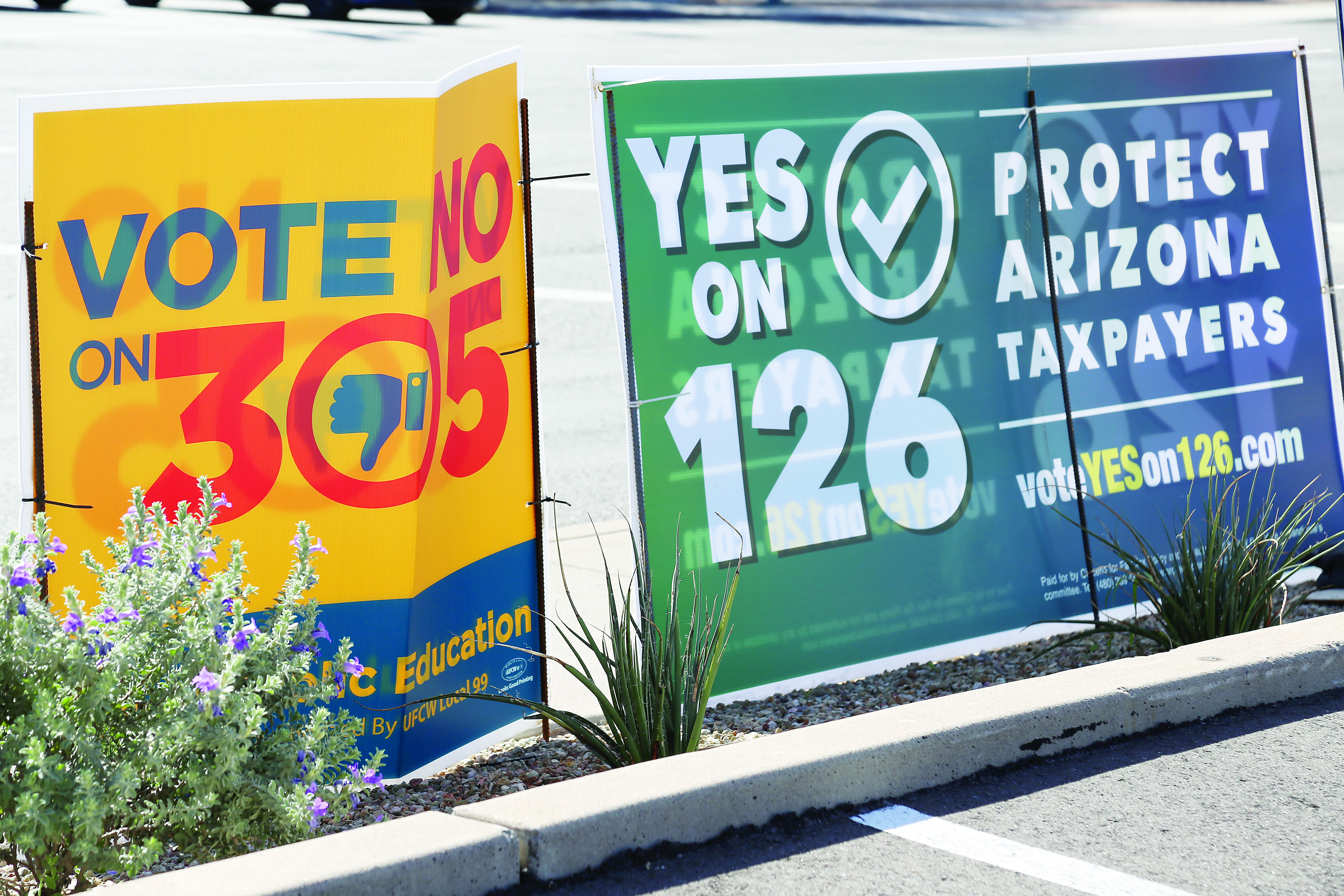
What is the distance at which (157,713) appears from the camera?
3.55m

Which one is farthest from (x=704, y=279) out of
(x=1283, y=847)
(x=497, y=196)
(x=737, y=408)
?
(x=1283, y=847)

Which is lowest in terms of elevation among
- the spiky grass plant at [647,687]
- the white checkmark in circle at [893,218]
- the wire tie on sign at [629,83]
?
the spiky grass plant at [647,687]

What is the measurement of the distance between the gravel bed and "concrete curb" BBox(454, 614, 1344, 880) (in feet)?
1.47

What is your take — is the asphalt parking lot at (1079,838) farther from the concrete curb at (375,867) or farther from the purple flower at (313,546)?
the purple flower at (313,546)

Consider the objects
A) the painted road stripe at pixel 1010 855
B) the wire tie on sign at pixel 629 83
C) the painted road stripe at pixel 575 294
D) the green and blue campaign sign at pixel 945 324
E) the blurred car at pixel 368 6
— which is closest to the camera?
the painted road stripe at pixel 1010 855

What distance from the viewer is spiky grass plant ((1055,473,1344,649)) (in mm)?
5418

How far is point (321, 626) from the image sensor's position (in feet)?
13.0

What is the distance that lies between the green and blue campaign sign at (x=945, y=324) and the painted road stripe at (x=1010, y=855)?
1042 mm

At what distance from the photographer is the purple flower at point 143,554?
11.9 feet

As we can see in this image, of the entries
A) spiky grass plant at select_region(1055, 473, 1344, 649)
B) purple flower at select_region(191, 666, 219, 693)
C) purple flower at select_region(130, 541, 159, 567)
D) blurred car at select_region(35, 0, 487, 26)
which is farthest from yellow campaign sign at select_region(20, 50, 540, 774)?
blurred car at select_region(35, 0, 487, 26)

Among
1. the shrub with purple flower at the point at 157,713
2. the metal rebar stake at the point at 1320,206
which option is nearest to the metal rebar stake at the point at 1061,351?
the metal rebar stake at the point at 1320,206

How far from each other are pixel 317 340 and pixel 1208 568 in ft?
11.1

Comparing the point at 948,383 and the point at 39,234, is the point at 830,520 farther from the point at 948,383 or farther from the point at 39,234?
the point at 39,234

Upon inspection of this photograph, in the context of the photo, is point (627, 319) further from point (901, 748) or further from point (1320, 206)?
point (1320, 206)
